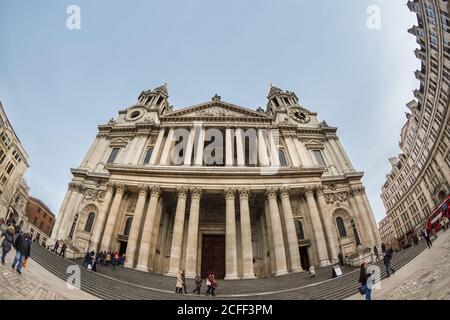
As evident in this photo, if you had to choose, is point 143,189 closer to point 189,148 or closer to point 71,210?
point 189,148

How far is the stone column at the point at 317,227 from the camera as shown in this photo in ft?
56.5

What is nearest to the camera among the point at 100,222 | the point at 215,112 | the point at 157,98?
the point at 100,222

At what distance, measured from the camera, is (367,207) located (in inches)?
859

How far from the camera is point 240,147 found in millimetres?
25844

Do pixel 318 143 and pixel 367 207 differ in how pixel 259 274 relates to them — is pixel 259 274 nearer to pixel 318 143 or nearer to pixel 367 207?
pixel 367 207

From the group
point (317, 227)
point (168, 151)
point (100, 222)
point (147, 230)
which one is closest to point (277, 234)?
point (317, 227)

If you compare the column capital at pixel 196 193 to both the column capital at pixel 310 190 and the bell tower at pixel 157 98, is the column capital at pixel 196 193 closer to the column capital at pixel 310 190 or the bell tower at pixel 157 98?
the column capital at pixel 310 190

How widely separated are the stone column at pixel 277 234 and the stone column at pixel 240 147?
5.77 m

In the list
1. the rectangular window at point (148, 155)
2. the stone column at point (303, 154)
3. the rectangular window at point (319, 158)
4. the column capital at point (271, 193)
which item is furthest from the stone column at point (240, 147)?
the rectangular window at point (148, 155)

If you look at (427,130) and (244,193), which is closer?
(244,193)

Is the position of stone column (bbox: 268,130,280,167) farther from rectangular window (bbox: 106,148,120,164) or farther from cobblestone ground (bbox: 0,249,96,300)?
rectangular window (bbox: 106,148,120,164)

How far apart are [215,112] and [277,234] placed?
18.6 metres

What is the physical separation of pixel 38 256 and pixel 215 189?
1275 cm
